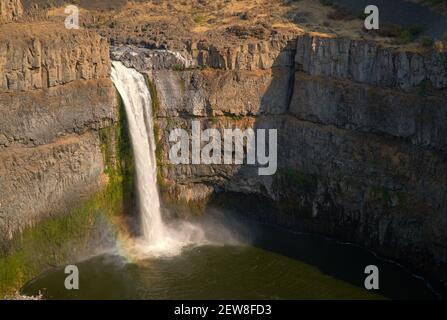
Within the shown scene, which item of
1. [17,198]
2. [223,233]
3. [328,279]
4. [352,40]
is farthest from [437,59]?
[17,198]

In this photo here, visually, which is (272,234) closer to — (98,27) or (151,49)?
(151,49)

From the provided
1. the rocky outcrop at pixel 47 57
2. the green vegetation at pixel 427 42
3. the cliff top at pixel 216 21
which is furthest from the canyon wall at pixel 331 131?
the rocky outcrop at pixel 47 57

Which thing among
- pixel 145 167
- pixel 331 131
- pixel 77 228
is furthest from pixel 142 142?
pixel 331 131

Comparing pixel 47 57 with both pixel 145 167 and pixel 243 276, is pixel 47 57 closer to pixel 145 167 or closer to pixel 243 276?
pixel 145 167

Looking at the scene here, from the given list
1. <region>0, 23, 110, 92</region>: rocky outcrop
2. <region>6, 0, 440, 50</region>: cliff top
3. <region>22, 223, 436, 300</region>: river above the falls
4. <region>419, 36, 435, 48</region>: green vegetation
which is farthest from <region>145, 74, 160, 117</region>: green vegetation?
<region>419, 36, 435, 48</region>: green vegetation

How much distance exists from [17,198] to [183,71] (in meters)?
14.5

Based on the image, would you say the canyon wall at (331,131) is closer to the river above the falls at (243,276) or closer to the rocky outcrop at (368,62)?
the rocky outcrop at (368,62)

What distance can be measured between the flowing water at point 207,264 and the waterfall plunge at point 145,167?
0.22 ft

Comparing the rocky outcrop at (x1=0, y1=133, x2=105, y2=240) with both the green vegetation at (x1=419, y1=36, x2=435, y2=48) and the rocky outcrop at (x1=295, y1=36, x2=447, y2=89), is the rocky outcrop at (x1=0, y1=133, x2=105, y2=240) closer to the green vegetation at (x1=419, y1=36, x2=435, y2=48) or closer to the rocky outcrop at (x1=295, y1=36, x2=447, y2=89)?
the rocky outcrop at (x1=295, y1=36, x2=447, y2=89)

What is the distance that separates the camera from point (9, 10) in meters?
37.8

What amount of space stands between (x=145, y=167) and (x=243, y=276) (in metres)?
10.5

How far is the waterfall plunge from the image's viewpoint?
1647 inches

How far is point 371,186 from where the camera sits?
131ft
